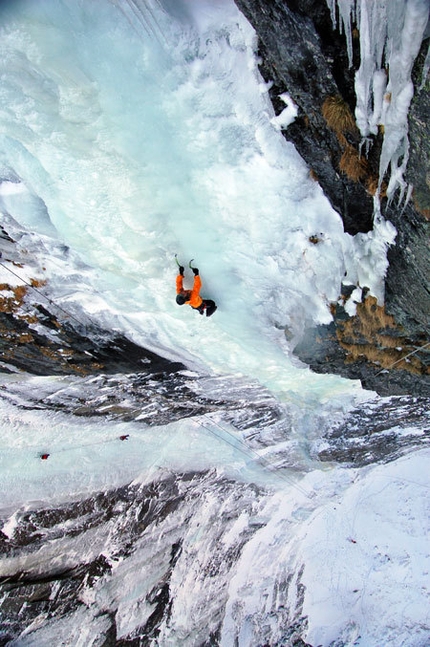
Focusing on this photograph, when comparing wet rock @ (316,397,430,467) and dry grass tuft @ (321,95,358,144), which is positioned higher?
dry grass tuft @ (321,95,358,144)

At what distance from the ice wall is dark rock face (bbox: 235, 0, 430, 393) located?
8 cm

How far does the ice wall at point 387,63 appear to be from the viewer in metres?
2.89

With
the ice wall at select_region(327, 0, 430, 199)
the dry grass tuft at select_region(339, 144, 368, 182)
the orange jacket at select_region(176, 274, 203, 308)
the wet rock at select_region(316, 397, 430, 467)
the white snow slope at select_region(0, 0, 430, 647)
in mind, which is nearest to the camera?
the ice wall at select_region(327, 0, 430, 199)

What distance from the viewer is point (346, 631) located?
12.9 meters

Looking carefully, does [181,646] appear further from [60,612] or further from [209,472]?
[209,472]

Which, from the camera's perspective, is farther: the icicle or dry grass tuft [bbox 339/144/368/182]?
dry grass tuft [bbox 339/144/368/182]

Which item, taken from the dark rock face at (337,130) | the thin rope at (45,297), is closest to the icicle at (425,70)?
the dark rock face at (337,130)

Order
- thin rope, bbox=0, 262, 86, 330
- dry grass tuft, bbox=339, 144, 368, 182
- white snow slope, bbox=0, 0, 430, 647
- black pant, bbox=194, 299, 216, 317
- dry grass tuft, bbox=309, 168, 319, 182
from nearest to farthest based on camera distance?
white snow slope, bbox=0, 0, 430, 647 → dry grass tuft, bbox=339, 144, 368, 182 → dry grass tuft, bbox=309, 168, 319, 182 → thin rope, bbox=0, 262, 86, 330 → black pant, bbox=194, 299, 216, 317

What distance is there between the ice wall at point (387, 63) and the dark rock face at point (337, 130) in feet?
0.27

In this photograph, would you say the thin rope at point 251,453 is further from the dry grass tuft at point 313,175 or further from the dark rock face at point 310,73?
the dark rock face at point 310,73

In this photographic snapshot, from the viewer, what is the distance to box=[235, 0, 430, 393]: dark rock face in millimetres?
3363

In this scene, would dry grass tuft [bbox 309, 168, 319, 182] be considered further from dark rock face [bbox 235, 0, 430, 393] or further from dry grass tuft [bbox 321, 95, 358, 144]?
dry grass tuft [bbox 321, 95, 358, 144]

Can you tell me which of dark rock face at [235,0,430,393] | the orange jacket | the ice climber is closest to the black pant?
the ice climber

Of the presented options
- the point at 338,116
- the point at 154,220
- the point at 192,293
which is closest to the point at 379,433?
the point at 192,293
